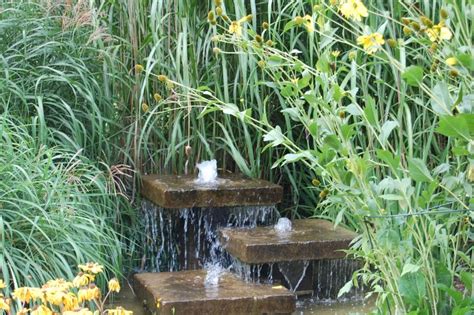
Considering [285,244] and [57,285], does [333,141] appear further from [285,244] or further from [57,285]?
[285,244]

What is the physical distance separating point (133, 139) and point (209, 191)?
86 centimetres

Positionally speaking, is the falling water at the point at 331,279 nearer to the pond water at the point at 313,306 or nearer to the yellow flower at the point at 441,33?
the pond water at the point at 313,306

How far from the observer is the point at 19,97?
561 cm

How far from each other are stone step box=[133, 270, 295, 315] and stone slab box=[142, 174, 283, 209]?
714 mm

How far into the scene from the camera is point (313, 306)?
519 cm

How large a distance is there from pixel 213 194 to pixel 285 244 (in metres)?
0.62

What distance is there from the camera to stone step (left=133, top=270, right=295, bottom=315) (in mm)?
4422

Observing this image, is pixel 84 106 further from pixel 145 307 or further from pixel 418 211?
pixel 418 211

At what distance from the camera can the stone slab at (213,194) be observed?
548 cm

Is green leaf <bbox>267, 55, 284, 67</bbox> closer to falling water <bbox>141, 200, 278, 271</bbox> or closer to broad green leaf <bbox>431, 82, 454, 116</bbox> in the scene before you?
broad green leaf <bbox>431, 82, 454, 116</bbox>

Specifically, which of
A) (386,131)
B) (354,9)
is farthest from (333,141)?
(354,9)

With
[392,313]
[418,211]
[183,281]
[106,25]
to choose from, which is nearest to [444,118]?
[418,211]

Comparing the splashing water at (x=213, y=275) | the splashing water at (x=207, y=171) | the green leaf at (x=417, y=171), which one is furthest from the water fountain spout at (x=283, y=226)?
the green leaf at (x=417, y=171)

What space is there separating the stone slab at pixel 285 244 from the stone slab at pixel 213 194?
227mm
